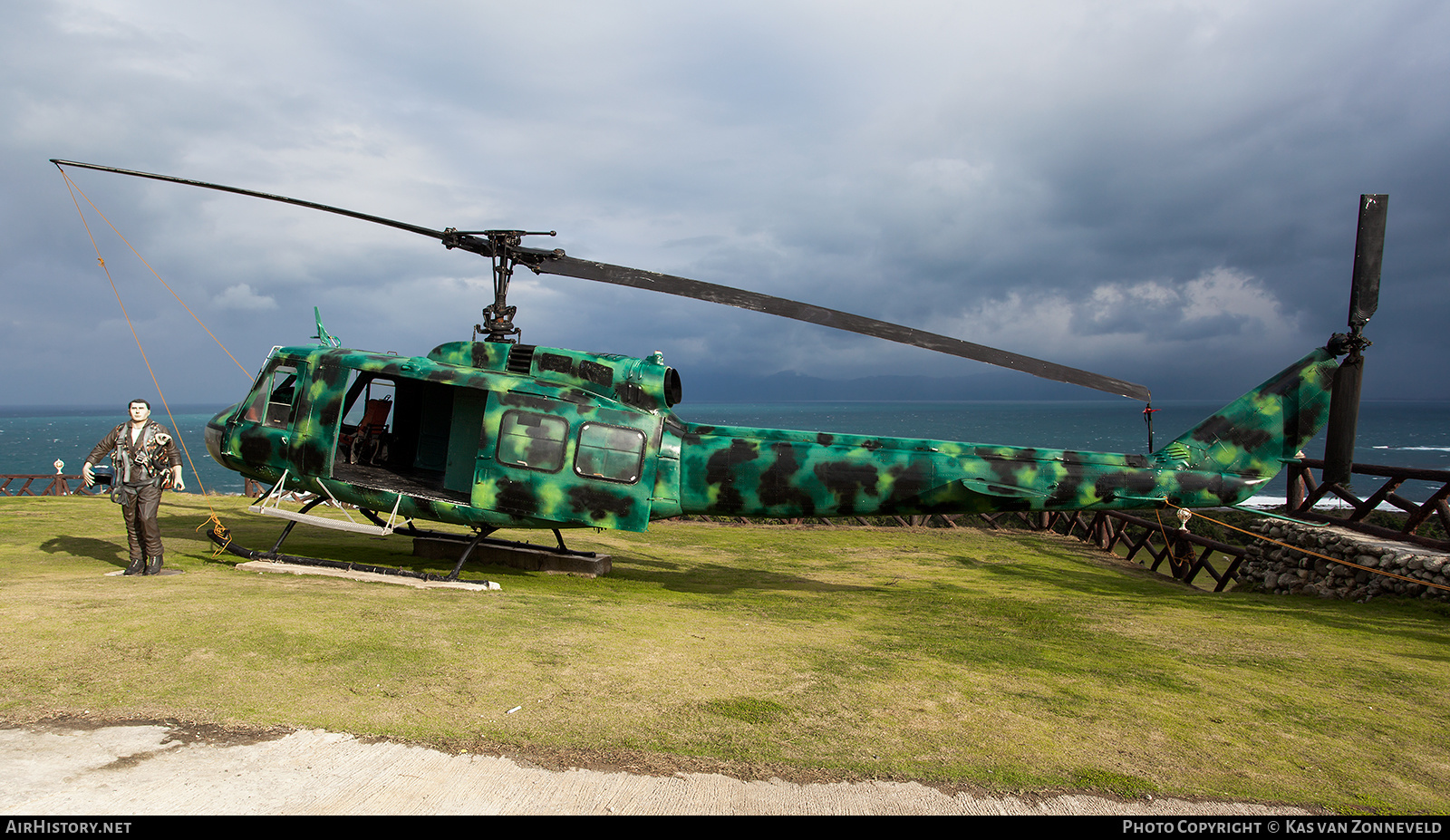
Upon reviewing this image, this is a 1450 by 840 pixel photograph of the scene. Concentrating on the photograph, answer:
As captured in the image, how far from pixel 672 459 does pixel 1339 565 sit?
10.1 meters

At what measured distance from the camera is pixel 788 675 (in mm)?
5883

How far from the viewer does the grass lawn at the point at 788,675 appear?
4.46 metres

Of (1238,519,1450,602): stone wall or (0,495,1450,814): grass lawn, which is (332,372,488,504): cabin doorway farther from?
(1238,519,1450,602): stone wall

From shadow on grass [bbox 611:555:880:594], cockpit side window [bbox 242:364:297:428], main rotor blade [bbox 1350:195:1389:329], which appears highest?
main rotor blade [bbox 1350:195:1389:329]

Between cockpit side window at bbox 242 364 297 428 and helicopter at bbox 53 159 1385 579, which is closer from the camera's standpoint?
helicopter at bbox 53 159 1385 579

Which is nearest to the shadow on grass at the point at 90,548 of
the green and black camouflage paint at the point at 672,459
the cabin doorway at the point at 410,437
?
the green and black camouflage paint at the point at 672,459

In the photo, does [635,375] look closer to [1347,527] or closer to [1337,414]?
[1337,414]

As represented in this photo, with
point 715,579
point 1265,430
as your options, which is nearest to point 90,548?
point 715,579

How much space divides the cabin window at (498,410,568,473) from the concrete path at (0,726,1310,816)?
16.2 feet

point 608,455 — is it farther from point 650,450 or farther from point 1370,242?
point 1370,242

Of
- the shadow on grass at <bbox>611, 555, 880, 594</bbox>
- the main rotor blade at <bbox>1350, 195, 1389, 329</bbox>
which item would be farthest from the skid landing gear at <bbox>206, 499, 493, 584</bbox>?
the main rotor blade at <bbox>1350, 195, 1389, 329</bbox>

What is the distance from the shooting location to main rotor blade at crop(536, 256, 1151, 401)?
830 centimetres

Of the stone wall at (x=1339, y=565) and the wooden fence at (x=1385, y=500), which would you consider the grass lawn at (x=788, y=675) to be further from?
the wooden fence at (x=1385, y=500)

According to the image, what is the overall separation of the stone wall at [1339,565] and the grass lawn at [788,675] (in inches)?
18.4
